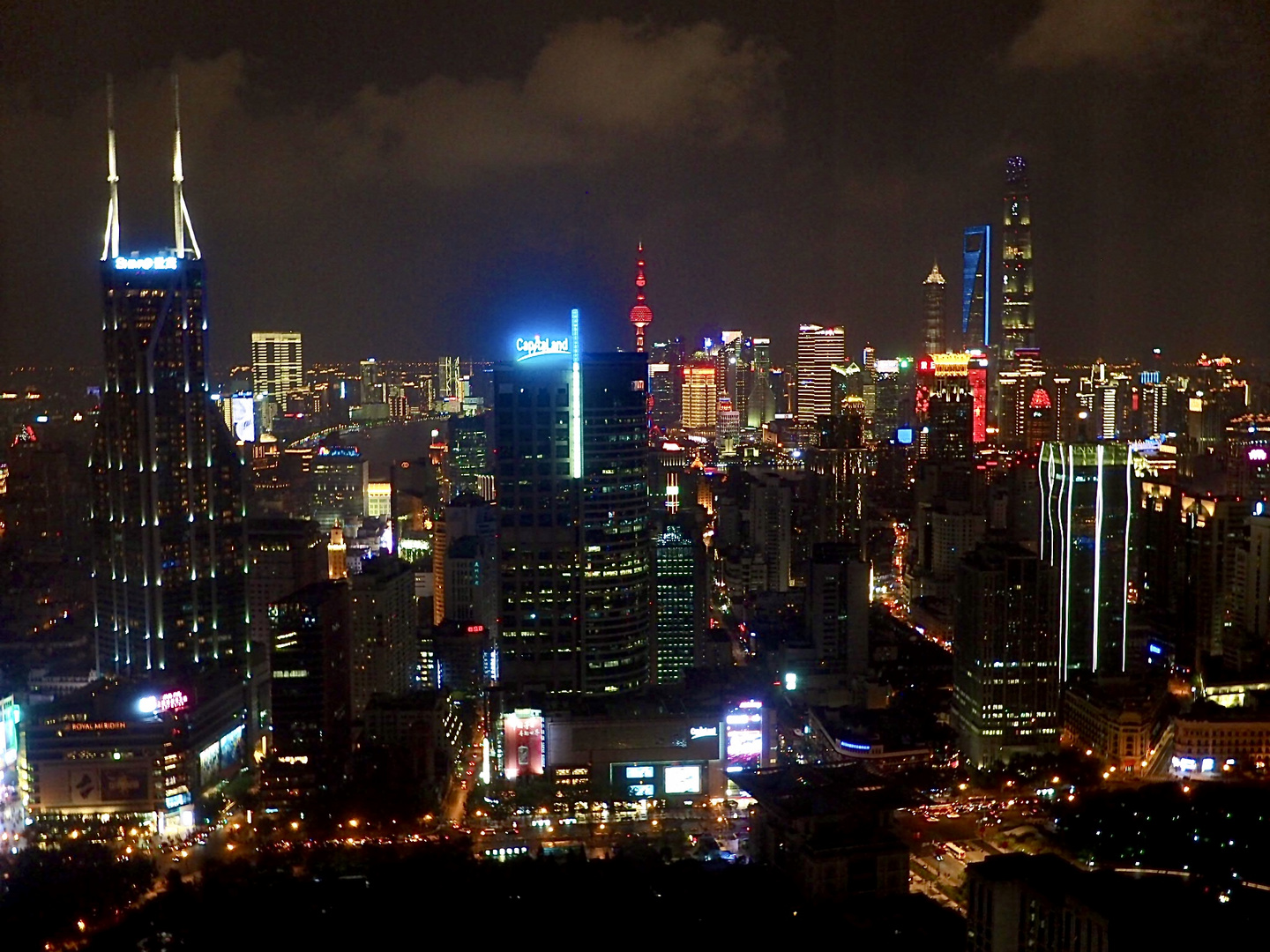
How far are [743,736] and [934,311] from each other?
314 centimetres

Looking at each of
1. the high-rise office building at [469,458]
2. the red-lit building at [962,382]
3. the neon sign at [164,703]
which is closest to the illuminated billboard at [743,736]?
the neon sign at [164,703]

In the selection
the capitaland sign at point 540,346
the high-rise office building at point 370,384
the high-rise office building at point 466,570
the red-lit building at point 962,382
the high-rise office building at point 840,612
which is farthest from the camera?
the red-lit building at point 962,382

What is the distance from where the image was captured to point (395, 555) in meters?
10.3

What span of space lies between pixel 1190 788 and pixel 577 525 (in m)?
3.54

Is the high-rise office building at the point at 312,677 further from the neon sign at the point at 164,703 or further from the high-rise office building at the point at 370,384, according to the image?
the high-rise office building at the point at 370,384

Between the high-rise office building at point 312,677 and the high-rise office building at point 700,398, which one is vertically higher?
the high-rise office building at point 700,398

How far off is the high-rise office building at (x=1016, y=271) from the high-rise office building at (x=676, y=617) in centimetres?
256

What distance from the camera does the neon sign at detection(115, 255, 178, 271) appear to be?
301 inches

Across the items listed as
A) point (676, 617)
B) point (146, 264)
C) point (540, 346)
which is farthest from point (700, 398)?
point (146, 264)

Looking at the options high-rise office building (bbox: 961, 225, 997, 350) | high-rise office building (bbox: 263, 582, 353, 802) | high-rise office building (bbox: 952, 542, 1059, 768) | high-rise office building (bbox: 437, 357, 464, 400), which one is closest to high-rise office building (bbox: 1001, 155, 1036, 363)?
high-rise office building (bbox: 961, 225, 997, 350)

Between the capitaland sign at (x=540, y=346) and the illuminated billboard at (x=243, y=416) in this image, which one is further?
the illuminated billboard at (x=243, y=416)

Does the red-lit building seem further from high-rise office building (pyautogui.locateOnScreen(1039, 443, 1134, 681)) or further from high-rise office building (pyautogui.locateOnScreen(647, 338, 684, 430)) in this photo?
high-rise office building (pyautogui.locateOnScreen(1039, 443, 1134, 681))

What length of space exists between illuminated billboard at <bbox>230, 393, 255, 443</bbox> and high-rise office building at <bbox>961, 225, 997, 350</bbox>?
14.1 ft

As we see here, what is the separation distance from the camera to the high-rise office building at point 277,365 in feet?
25.8
